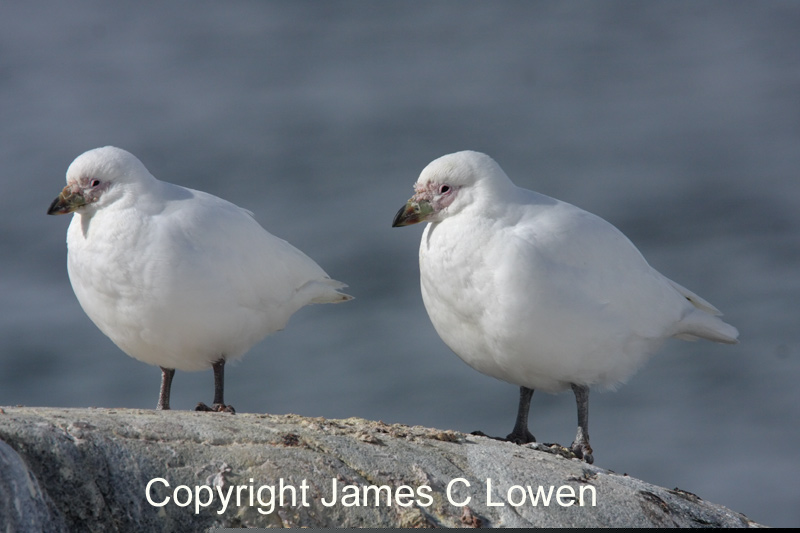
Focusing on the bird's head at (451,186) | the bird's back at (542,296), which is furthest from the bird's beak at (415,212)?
the bird's back at (542,296)

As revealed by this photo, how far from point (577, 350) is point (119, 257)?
427 centimetres

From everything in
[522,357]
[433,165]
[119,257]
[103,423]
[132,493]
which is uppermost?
[433,165]

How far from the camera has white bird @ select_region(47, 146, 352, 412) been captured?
9945 mm

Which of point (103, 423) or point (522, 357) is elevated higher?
point (522, 357)

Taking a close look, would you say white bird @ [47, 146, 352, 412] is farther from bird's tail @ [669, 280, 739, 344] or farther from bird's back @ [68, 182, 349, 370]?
bird's tail @ [669, 280, 739, 344]

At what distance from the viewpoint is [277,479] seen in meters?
7.01

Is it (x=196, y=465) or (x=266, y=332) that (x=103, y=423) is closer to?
(x=196, y=465)

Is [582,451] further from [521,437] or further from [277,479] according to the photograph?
[277,479]

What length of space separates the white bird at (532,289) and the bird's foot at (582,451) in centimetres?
1

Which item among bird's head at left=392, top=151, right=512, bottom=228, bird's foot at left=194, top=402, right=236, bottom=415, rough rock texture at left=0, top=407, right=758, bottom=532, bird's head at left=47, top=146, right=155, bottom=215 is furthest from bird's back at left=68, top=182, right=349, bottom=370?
rough rock texture at left=0, top=407, right=758, bottom=532

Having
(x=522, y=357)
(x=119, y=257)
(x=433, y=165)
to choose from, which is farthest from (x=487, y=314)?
(x=119, y=257)

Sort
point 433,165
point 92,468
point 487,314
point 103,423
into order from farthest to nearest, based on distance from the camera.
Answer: point 433,165, point 487,314, point 103,423, point 92,468

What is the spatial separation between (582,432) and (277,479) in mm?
3953

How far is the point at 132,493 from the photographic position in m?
6.66
